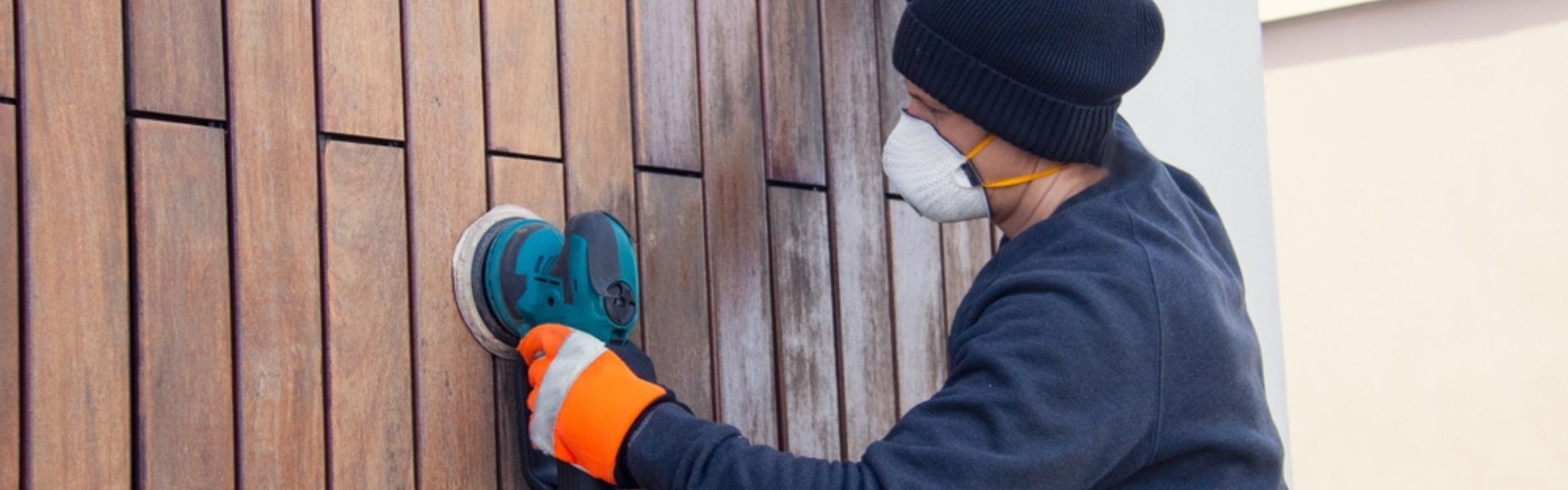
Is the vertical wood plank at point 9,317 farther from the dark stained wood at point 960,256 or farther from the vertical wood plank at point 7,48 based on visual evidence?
the dark stained wood at point 960,256

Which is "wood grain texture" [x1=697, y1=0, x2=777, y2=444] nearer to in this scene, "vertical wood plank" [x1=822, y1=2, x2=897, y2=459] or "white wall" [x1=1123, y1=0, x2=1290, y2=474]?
"vertical wood plank" [x1=822, y1=2, x2=897, y2=459]

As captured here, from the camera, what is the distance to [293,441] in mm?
1577

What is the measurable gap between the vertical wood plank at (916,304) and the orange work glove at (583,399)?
3.08 feet

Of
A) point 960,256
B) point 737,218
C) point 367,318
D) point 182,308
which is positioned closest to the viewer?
point 182,308

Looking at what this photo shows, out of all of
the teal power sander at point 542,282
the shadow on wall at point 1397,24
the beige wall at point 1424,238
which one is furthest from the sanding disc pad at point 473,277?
the shadow on wall at point 1397,24

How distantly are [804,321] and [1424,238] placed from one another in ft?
20.1

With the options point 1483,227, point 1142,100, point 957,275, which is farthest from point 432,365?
point 1483,227

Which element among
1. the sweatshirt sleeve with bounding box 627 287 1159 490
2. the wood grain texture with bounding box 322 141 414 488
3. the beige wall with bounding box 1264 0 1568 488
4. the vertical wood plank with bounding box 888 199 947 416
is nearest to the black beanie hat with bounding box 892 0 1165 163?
the sweatshirt sleeve with bounding box 627 287 1159 490

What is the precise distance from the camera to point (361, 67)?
1.69m

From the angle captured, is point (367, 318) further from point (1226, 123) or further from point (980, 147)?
point (1226, 123)

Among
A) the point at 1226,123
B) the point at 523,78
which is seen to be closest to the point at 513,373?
the point at 523,78

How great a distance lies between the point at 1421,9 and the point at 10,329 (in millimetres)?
7326

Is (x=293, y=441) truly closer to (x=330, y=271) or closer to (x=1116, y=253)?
(x=330, y=271)

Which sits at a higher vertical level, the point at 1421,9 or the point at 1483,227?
the point at 1421,9
